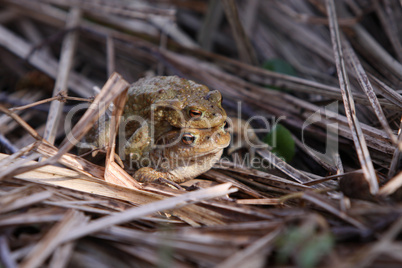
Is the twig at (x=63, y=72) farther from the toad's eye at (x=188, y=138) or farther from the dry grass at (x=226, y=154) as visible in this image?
the toad's eye at (x=188, y=138)

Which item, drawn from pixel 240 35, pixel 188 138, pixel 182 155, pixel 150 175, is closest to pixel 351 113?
pixel 188 138

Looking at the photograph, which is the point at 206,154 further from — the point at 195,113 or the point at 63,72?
the point at 63,72

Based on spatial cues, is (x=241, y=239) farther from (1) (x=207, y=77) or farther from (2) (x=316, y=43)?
(2) (x=316, y=43)

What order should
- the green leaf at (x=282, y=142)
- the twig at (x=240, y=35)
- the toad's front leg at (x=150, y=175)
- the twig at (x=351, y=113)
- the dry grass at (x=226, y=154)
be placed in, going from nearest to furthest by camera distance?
the dry grass at (x=226, y=154) → the twig at (x=351, y=113) → the toad's front leg at (x=150, y=175) → the green leaf at (x=282, y=142) → the twig at (x=240, y=35)

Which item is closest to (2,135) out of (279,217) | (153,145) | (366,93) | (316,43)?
(153,145)

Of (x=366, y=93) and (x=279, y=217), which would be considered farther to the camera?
(x=366, y=93)

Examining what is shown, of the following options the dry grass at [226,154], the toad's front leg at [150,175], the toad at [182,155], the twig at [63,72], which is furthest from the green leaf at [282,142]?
the twig at [63,72]

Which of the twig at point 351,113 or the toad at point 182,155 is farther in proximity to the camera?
the toad at point 182,155
